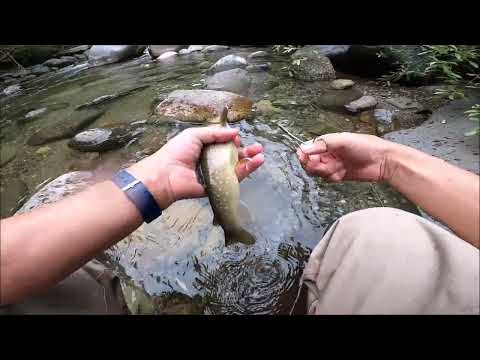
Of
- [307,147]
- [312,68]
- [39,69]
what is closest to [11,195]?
[307,147]

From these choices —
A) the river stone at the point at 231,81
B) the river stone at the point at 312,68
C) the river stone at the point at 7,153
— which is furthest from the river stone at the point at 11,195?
the river stone at the point at 312,68

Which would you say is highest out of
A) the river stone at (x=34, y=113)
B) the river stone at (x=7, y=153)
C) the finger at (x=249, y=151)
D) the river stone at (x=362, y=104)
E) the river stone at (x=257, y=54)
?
the finger at (x=249, y=151)

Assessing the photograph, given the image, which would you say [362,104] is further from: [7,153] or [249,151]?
[7,153]

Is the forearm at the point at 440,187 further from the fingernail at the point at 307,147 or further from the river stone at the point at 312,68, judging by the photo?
the river stone at the point at 312,68

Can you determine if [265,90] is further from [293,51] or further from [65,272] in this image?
[65,272]

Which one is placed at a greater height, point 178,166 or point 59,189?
point 178,166

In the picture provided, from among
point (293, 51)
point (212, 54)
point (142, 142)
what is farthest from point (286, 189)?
point (212, 54)

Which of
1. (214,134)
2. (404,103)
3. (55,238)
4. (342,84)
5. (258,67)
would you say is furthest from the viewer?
(258,67)
